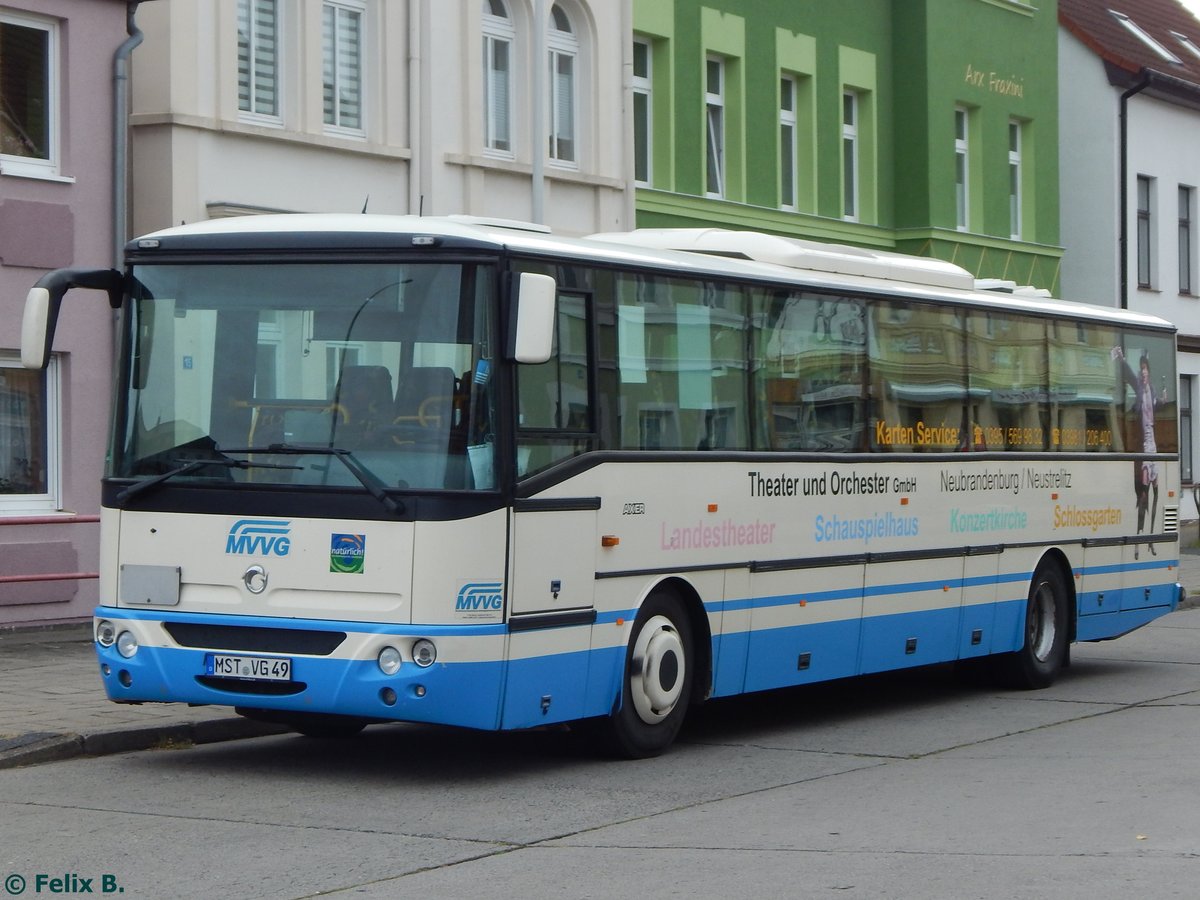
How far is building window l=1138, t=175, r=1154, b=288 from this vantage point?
40.9m

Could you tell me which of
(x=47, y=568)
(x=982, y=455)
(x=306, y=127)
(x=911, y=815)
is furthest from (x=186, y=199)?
(x=911, y=815)

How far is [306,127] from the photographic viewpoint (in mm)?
21969

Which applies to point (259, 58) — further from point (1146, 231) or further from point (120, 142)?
point (1146, 231)

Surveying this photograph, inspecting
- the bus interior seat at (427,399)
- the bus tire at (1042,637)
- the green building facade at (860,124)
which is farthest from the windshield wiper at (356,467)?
the green building facade at (860,124)

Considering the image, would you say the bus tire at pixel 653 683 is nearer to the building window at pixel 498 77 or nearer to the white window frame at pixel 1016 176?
the building window at pixel 498 77

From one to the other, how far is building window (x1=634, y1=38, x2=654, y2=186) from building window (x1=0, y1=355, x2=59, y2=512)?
37.6ft

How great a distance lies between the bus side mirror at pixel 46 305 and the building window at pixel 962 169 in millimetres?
26692

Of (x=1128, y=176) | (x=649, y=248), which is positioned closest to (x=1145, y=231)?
(x=1128, y=176)

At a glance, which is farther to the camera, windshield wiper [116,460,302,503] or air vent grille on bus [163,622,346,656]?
windshield wiper [116,460,302,503]

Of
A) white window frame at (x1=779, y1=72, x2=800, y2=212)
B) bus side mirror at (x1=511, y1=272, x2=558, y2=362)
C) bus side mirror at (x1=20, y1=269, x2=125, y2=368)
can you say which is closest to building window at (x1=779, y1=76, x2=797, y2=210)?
white window frame at (x1=779, y1=72, x2=800, y2=212)

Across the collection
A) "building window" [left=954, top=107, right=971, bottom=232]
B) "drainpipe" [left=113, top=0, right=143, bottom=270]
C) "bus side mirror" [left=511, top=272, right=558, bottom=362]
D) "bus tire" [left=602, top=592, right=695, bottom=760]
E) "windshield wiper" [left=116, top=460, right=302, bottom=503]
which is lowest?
"bus tire" [left=602, top=592, right=695, bottom=760]

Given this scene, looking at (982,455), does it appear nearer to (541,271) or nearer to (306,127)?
(541,271)

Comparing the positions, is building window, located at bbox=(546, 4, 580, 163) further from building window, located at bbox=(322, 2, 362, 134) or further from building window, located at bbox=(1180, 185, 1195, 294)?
building window, located at bbox=(1180, 185, 1195, 294)

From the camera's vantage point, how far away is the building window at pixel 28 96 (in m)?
18.8
